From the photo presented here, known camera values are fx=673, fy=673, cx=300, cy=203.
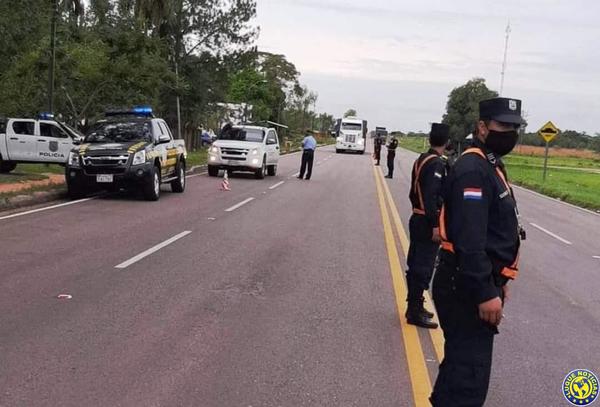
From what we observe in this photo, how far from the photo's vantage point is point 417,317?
6.31m

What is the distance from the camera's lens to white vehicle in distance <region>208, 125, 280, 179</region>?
76.1 feet

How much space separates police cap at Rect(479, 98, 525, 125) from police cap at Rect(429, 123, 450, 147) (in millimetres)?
2802

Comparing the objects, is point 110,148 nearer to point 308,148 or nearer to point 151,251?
point 151,251

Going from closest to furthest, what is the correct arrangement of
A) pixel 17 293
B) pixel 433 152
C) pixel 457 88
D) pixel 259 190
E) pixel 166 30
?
pixel 433 152
pixel 17 293
pixel 259 190
pixel 166 30
pixel 457 88

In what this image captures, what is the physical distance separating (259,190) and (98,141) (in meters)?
5.52

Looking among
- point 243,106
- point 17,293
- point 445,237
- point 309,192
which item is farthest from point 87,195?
point 243,106

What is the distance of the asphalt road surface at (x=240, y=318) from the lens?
15.3ft

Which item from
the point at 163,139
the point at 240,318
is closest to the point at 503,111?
the point at 240,318

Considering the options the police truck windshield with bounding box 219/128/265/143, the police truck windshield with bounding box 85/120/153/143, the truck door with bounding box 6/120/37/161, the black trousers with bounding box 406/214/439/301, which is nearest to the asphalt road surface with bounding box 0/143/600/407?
the black trousers with bounding box 406/214/439/301

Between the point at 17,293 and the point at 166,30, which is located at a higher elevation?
the point at 166,30

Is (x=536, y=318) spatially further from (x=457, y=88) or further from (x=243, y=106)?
(x=457, y=88)

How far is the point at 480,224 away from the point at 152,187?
12598mm

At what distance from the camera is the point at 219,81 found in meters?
48.8

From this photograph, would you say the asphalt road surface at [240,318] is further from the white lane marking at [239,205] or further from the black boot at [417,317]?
the white lane marking at [239,205]
